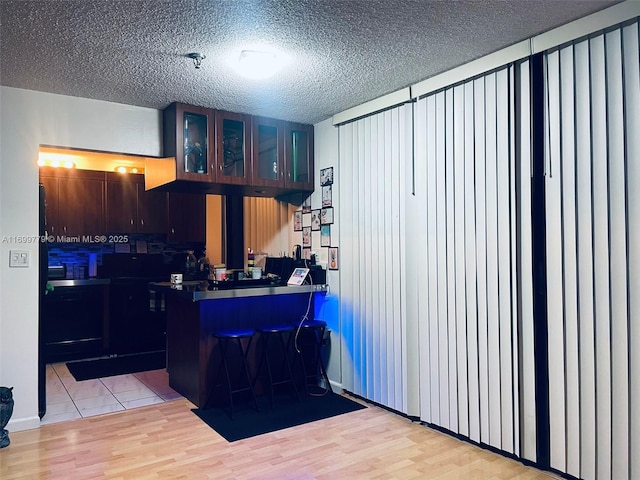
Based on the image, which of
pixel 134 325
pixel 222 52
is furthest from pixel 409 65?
pixel 134 325

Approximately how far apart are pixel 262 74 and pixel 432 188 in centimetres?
136

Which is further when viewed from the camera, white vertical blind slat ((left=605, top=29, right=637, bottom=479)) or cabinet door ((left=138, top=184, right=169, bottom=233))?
cabinet door ((left=138, top=184, right=169, bottom=233))

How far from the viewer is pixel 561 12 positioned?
7.57ft

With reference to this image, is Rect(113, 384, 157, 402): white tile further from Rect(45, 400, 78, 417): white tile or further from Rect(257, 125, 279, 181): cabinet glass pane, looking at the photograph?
Rect(257, 125, 279, 181): cabinet glass pane

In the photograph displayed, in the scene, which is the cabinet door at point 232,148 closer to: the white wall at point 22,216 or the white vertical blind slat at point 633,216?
the white wall at point 22,216

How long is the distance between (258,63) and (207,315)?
6.53 ft

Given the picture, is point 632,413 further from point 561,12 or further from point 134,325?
point 134,325

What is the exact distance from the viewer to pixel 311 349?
4195mm

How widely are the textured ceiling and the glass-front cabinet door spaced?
9.2 inches

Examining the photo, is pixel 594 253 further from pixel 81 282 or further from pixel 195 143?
pixel 81 282

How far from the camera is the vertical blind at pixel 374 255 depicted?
3498 millimetres

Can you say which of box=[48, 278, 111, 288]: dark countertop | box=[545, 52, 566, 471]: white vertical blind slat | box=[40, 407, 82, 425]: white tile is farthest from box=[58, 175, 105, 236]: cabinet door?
box=[545, 52, 566, 471]: white vertical blind slat

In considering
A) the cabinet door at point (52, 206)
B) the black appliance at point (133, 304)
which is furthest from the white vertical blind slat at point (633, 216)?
the cabinet door at point (52, 206)

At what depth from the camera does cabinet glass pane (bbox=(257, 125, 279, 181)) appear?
13.6 ft
